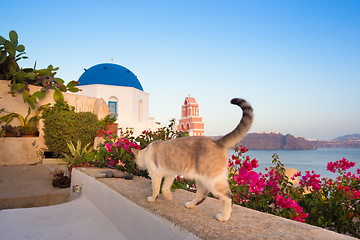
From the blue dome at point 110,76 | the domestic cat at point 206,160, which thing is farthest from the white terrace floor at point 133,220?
the blue dome at point 110,76

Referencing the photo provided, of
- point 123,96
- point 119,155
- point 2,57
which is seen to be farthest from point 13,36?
point 123,96

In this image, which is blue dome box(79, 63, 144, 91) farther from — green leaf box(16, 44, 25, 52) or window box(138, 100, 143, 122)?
green leaf box(16, 44, 25, 52)

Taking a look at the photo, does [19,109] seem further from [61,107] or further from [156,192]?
[156,192]

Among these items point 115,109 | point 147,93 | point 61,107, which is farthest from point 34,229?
point 147,93

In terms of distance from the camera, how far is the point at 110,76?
2306cm

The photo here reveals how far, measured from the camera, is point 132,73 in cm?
2514

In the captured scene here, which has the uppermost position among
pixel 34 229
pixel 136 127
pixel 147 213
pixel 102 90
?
pixel 102 90

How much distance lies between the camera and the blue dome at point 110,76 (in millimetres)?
22688

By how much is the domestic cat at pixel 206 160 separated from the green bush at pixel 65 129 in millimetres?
8272

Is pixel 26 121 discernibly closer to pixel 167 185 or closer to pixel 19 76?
pixel 19 76

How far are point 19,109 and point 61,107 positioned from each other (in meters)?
1.65

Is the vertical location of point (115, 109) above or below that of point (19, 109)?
above

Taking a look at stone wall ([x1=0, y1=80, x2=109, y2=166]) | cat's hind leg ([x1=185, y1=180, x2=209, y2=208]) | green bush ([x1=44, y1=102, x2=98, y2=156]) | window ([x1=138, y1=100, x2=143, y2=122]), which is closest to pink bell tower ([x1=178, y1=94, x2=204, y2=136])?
window ([x1=138, y1=100, x2=143, y2=122])

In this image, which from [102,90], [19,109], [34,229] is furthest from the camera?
[102,90]
